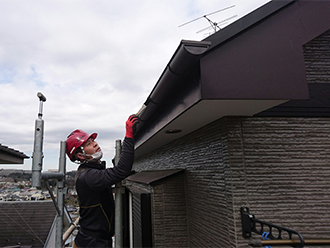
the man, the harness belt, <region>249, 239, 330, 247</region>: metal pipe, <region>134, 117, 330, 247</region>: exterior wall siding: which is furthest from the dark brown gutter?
<region>249, 239, 330, 247</region>: metal pipe

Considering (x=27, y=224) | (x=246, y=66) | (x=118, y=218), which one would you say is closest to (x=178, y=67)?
(x=246, y=66)

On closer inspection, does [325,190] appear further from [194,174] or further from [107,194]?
[107,194]

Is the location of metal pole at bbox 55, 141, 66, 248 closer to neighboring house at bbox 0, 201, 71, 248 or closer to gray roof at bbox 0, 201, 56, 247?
neighboring house at bbox 0, 201, 71, 248

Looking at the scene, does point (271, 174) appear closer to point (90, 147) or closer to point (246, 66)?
point (246, 66)

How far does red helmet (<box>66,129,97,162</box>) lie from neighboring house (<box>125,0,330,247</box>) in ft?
3.66

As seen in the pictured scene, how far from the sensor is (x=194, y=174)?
14.7ft

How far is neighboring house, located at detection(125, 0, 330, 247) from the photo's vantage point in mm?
2449

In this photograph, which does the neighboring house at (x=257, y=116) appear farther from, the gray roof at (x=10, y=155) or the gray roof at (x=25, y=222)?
the gray roof at (x=25, y=222)

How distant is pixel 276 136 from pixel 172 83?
6.17 feet

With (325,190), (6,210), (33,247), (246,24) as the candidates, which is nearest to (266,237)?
(325,190)

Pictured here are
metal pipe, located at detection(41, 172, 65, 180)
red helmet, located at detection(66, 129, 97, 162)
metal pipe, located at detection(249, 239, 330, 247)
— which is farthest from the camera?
red helmet, located at detection(66, 129, 97, 162)

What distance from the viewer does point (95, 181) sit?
83.4 inches

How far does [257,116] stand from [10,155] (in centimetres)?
696

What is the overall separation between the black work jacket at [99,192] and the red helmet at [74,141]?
0.20 meters
